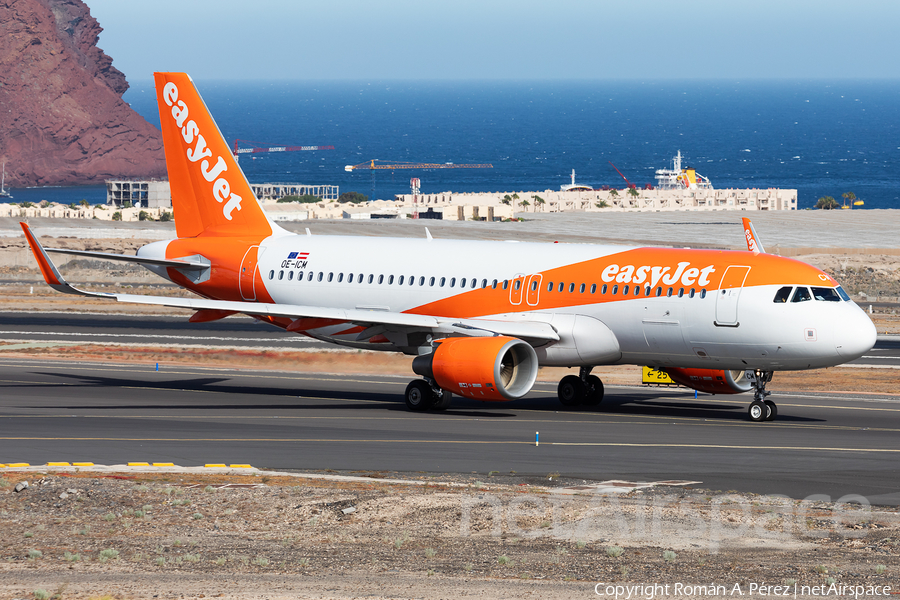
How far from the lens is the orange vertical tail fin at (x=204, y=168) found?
41.3 metres

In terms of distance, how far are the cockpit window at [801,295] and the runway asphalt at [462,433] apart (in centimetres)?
352

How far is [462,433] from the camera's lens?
100 ft

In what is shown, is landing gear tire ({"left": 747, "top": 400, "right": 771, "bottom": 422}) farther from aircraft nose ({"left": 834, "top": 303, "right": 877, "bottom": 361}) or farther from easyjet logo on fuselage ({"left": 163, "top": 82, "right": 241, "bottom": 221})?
easyjet logo on fuselage ({"left": 163, "top": 82, "right": 241, "bottom": 221})

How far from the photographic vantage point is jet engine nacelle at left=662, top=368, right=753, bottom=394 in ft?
→ 114

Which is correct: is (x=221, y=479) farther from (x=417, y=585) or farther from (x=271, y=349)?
(x=271, y=349)

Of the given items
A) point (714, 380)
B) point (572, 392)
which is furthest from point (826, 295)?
point (572, 392)

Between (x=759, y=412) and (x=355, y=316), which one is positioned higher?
(x=355, y=316)

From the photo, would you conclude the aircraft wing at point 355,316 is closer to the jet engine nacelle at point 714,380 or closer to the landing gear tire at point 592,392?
the landing gear tire at point 592,392

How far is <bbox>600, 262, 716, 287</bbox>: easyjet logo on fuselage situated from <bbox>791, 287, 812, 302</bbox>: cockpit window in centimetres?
238

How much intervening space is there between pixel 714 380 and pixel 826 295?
498 cm

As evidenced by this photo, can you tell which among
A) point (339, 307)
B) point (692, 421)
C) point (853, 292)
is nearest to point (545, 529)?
point (692, 421)

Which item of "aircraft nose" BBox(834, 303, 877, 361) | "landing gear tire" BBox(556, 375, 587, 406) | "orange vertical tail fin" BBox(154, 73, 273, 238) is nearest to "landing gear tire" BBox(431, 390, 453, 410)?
"landing gear tire" BBox(556, 375, 587, 406)

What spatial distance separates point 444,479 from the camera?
23.9 metres

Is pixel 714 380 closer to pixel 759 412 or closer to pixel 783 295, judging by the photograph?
pixel 759 412
